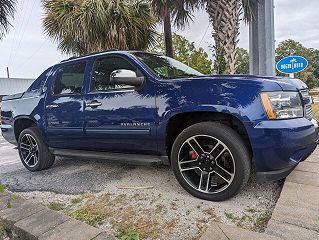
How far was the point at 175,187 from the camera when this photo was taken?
3.21 m

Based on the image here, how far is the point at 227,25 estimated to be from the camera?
22.9ft

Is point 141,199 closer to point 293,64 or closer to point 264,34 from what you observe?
point 293,64

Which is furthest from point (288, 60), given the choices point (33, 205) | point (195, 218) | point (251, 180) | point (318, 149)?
point (33, 205)

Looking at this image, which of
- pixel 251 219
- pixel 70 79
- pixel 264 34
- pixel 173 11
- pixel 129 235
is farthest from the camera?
pixel 173 11

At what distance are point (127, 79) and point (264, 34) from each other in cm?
519

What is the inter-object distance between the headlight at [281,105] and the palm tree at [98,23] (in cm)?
760

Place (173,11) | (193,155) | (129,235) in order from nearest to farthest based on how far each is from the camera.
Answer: (129,235), (193,155), (173,11)

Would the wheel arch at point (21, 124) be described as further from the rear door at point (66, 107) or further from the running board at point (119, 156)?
the running board at point (119, 156)

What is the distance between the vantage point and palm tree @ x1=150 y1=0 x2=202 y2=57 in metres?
7.47

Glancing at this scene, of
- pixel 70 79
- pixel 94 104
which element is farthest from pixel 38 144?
pixel 94 104

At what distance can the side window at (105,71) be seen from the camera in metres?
3.43

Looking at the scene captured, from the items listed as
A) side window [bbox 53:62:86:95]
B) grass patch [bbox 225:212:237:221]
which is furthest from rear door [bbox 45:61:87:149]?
grass patch [bbox 225:212:237:221]

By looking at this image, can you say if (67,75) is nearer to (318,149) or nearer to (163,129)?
(163,129)

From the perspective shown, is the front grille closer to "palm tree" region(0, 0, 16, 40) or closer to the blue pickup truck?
the blue pickup truck
